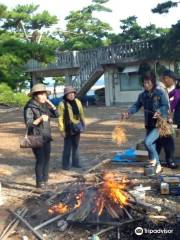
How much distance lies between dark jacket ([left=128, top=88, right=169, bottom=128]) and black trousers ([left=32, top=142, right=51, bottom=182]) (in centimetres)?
168

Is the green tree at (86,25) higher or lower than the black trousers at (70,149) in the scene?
higher

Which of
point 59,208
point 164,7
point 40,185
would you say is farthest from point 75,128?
point 164,7

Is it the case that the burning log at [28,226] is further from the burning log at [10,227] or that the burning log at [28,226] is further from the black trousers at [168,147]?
the black trousers at [168,147]

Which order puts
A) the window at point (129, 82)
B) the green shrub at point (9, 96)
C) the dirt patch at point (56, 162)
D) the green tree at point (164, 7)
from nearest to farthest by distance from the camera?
the dirt patch at point (56, 162) < the green shrub at point (9, 96) < the green tree at point (164, 7) < the window at point (129, 82)

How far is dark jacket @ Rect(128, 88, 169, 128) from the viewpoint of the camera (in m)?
7.81

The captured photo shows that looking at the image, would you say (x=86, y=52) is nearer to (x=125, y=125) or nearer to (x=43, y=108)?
(x=125, y=125)

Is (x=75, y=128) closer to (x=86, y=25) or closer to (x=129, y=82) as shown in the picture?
(x=129, y=82)

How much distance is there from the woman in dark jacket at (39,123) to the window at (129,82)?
22.9 m

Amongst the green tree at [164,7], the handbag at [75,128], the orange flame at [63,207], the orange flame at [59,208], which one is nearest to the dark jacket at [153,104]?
the handbag at [75,128]

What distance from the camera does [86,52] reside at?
31047 mm

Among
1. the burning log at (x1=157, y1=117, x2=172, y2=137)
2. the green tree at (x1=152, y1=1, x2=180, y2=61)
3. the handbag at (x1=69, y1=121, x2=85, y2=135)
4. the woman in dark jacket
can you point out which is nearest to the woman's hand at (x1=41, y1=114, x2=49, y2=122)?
the woman in dark jacket

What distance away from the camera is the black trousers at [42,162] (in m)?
7.40

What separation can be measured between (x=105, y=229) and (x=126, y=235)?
0.26 metres

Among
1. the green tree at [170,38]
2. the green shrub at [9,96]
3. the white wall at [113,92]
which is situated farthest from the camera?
the white wall at [113,92]
